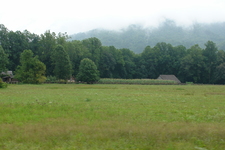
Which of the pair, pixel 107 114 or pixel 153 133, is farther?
pixel 107 114

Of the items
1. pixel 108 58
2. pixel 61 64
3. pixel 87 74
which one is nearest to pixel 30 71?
pixel 61 64

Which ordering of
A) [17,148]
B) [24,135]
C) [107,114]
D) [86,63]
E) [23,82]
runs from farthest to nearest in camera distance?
[86,63], [23,82], [107,114], [24,135], [17,148]

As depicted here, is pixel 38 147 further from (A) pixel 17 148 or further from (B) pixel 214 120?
(B) pixel 214 120

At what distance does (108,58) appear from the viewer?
329 ft

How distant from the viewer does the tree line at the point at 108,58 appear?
82581 mm

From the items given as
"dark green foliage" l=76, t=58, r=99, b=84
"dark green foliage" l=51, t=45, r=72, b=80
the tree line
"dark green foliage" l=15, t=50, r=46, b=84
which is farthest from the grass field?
"dark green foliage" l=76, t=58, r=99, b=84

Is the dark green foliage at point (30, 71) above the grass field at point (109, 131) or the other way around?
above

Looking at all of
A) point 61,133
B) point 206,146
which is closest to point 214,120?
point 206,146

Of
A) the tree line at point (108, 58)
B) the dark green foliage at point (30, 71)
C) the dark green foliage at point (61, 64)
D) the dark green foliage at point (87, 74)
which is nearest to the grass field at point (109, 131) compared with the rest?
the dark green foliage at point (30, 71)

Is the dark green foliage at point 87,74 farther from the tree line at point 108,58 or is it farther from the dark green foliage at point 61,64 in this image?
the dark green foliage at point 61,64

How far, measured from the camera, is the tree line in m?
82.6

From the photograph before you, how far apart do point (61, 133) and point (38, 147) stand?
163 centimetres

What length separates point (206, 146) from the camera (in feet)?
27.8

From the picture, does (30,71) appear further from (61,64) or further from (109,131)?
(109,131)
